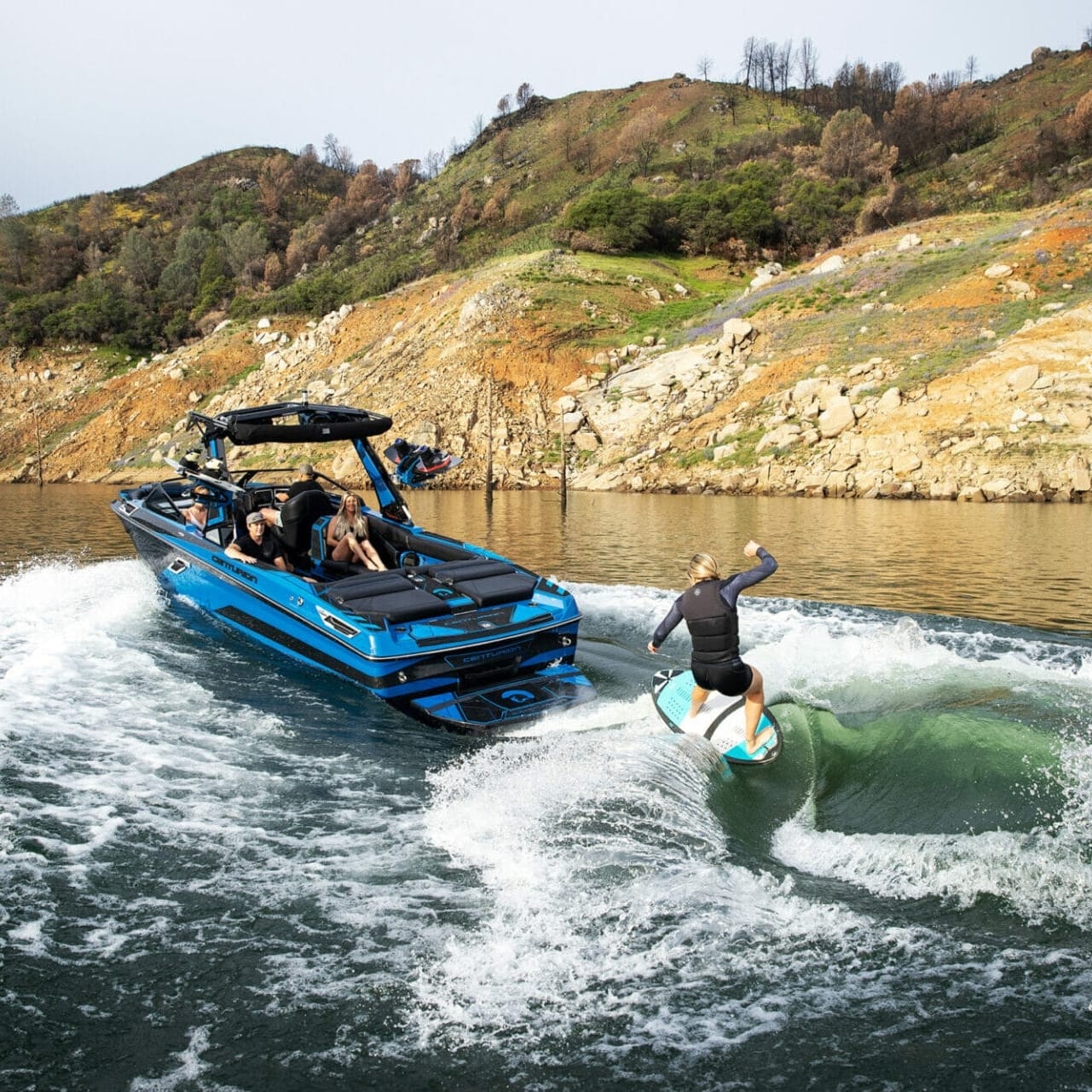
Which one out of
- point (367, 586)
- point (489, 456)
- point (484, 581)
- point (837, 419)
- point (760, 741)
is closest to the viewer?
point (760, 741)

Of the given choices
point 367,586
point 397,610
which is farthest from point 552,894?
point 367,586

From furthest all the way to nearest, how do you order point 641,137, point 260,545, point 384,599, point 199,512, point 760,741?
1. point 641,137
2. point 199,512
3. point 260,545
4. point 384,599
5. point 760,741

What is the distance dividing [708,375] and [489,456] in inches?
529

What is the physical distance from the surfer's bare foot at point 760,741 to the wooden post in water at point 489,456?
2549 centimetres

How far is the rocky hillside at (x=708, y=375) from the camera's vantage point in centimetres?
3453

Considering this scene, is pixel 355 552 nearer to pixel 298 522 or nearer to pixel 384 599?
pixel 298 522

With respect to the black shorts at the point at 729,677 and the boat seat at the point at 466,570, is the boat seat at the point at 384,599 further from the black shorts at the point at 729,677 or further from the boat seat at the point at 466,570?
the black shorts at the point at 729,677

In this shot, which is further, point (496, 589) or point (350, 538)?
point (350, 538)

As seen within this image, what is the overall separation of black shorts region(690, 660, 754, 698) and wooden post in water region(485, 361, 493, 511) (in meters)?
25.3

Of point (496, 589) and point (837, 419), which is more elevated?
point (837, 419)

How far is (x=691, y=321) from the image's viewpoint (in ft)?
168

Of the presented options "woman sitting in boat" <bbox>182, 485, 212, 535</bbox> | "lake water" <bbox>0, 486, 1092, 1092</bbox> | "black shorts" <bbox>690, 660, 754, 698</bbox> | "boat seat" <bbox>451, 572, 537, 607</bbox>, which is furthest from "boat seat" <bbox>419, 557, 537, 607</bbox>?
"woman sitting in boat" <bbox>182, 485, 212, 535</bbox>

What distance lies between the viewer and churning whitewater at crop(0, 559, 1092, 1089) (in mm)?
4172

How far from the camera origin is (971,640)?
1128 centimetres
